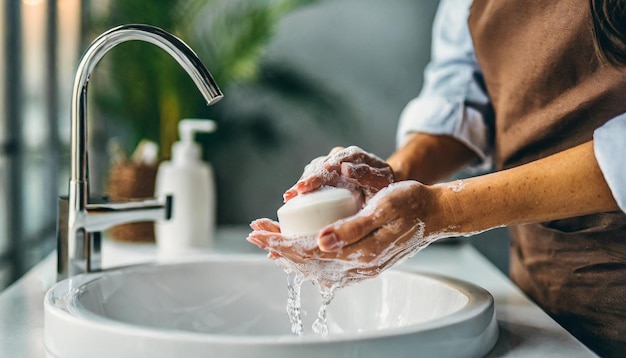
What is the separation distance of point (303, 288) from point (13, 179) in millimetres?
591

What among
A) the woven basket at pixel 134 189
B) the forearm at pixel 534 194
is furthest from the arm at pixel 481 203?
the woven basket at pixel 134 189

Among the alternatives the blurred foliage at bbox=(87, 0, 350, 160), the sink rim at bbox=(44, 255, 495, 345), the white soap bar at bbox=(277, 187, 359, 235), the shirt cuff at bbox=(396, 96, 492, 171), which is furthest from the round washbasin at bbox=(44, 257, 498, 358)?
the blurred foliage at bbox=(87, 0, 350, 160)

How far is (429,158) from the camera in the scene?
1.11m

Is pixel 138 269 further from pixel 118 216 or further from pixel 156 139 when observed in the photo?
pixel 156 139

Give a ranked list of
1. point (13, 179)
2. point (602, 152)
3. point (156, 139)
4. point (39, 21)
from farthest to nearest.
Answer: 1. point (156, 139)
2. point (39, 21)
3. point (13, 179)
4. point (602, 152)

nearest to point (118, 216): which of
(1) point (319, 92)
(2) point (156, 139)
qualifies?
(2) point (156, 139)

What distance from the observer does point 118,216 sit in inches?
37.6

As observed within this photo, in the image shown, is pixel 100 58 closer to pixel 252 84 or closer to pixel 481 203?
pixel 481 203

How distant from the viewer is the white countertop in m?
0.70

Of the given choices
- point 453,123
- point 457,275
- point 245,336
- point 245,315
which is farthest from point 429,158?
point 245,336

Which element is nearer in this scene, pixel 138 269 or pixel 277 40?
pixel 138 269

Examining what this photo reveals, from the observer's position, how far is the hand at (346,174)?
768mm

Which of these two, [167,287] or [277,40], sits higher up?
[277,40]

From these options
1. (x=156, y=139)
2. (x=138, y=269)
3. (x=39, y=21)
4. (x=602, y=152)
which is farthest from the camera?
(x=156, y=139)
